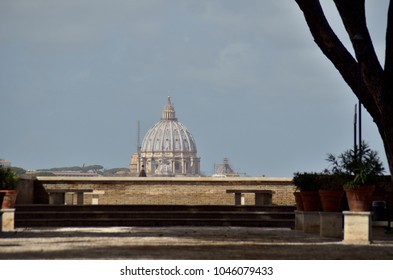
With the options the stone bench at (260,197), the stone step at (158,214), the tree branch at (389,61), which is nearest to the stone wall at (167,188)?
the stone bench at (260,197)

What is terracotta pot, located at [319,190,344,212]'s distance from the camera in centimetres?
1970

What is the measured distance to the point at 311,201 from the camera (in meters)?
21.9

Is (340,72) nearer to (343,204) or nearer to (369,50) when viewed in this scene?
(369,50)

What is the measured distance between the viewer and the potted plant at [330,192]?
19609 millimetres

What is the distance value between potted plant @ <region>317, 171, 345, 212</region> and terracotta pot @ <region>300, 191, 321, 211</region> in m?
1.31

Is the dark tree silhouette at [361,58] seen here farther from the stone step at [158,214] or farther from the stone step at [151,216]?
the stone step at [158,214]

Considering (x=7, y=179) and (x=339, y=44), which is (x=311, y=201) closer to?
(x=339, y=44)

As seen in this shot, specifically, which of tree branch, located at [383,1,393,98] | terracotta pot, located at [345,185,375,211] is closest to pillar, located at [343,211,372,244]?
terracotta pot, located at [345,185,375,211]

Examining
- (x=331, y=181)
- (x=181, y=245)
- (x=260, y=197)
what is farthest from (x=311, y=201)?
(x=260, y=197)

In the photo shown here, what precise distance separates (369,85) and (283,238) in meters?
3.47

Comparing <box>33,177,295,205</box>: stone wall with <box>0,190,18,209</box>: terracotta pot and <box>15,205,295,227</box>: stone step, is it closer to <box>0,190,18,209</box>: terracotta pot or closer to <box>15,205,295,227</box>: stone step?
<box>15,205,295,227</box>: stone step

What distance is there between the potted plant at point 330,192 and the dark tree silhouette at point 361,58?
1349 millimetres
